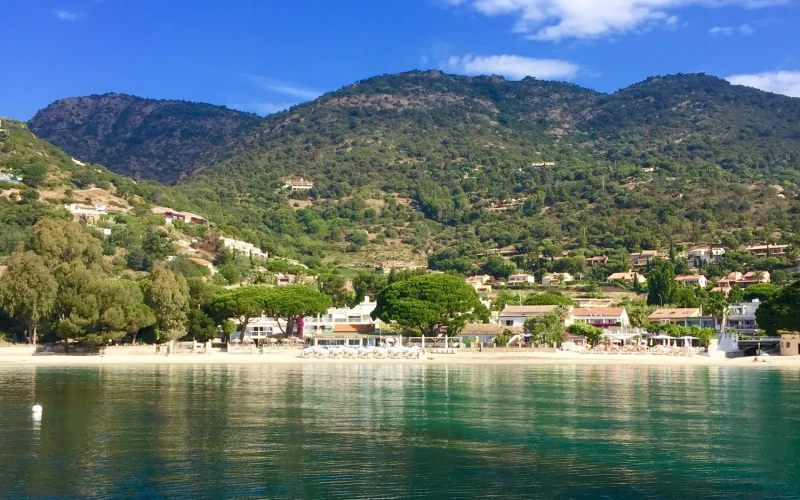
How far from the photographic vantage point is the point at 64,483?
73.2 ft

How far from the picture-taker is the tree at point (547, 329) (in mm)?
79875

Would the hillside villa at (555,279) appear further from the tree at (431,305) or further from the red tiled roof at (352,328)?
the tree at (431,305)

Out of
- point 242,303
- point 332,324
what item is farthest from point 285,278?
point 242,303

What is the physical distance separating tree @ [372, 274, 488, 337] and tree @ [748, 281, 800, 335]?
24795 millimetres

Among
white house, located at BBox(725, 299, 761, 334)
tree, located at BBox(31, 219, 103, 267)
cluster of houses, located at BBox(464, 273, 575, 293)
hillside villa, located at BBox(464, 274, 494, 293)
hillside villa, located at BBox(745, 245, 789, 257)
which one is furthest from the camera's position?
hillside villa, located at BBox(745, 245, 789, 257)

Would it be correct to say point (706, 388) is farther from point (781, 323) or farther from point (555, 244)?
point (555, 244)

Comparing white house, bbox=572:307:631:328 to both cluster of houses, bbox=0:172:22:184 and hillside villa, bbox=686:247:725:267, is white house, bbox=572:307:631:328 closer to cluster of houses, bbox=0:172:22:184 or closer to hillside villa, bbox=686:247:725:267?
hillside villa, bbox=686:247:725:267

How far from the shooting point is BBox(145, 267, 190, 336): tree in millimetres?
74500

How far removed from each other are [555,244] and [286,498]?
454ft

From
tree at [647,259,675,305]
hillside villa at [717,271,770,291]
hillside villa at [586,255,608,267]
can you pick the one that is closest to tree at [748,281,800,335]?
tree at [647,259,675,305]

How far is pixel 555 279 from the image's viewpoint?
439 feet

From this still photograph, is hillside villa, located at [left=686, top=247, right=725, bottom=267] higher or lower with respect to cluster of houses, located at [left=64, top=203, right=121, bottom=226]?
lower

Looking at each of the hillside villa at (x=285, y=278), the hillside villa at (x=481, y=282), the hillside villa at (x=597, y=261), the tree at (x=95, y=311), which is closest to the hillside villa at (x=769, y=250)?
the hillside villa at (x=597, y=261)

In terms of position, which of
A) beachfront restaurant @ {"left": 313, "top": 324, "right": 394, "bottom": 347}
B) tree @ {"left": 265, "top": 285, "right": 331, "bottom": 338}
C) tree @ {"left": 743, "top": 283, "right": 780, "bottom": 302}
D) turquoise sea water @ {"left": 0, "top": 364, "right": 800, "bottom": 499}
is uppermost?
tree @ {"left": 743, "top": 283, "right": 780, "bottom": 302}
